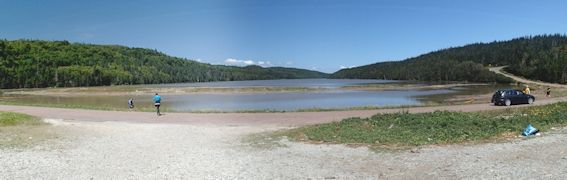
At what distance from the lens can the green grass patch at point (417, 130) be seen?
49.0 ft

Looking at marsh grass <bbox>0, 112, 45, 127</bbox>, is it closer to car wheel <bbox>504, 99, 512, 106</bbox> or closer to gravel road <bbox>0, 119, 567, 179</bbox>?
gravel road <bbox>0, 119, 567, 179</bbox>

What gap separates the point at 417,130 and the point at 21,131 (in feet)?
51.3

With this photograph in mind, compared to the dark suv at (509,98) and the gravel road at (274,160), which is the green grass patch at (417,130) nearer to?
the gravel road at (274,160)

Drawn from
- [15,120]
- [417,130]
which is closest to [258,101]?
[15,120]

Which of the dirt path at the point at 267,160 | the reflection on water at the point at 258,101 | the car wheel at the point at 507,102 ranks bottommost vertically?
the reflection on water at the point at 258,101

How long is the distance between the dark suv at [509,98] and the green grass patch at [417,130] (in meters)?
17.1

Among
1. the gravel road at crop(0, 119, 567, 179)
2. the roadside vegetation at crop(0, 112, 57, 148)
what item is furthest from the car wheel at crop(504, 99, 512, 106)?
the roadside vegetation at crop(0, 112, 57, 148)

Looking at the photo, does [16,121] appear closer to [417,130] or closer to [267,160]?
[267,160]

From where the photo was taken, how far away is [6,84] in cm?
14600

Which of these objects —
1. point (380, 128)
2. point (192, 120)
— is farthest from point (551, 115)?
point (192, 120)

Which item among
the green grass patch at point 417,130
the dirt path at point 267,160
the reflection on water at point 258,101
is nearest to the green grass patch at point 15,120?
the dirt path at point 267,160

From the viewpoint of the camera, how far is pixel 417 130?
1670 centimetres

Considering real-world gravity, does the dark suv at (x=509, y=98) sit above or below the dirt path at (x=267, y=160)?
above

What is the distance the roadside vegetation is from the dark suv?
101 feet
